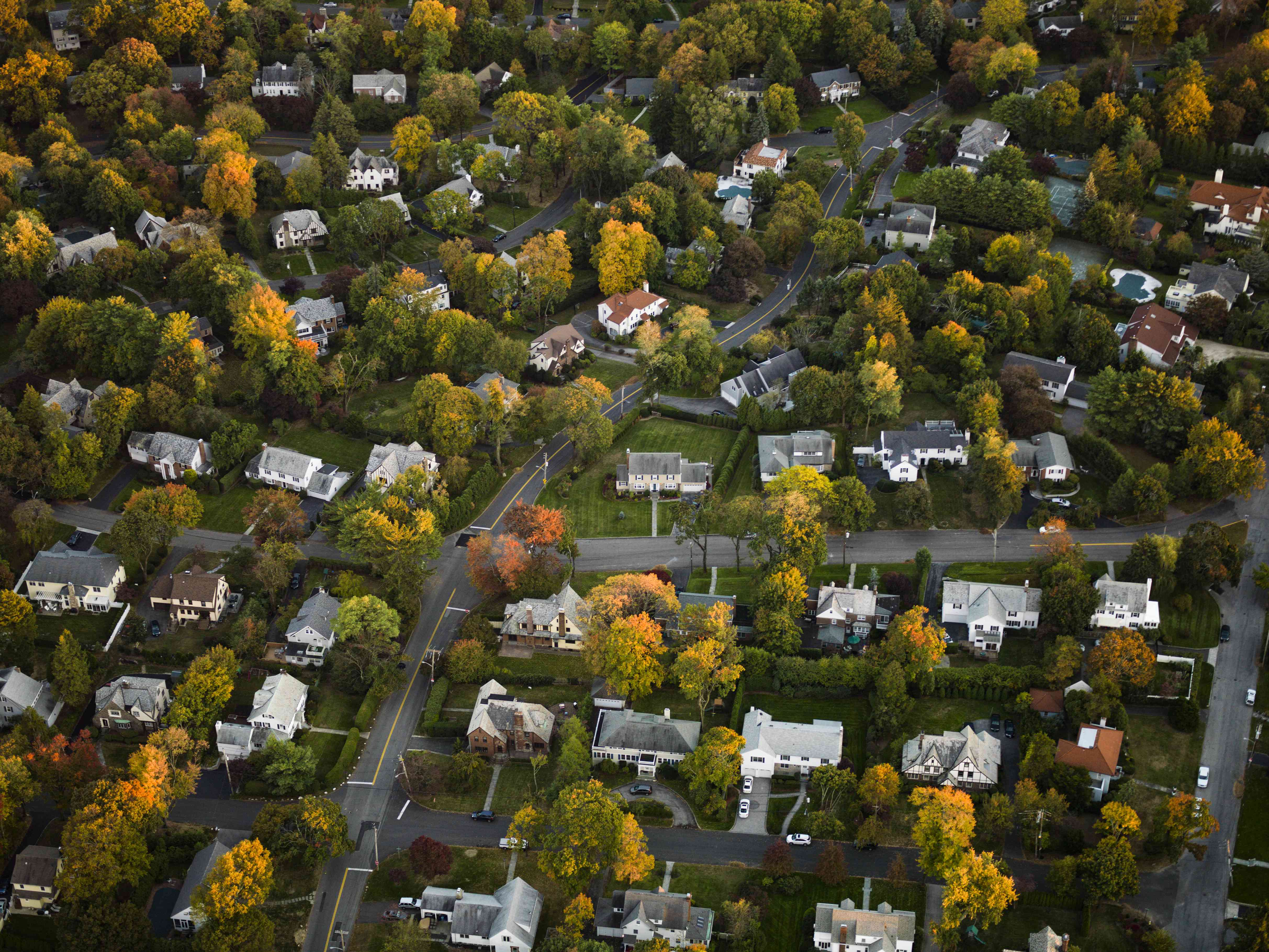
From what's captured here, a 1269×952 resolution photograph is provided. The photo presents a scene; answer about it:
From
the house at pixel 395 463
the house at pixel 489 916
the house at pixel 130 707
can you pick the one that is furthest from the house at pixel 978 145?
the house at pixel 130 707

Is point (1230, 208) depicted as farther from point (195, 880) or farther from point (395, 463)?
point (195, 880)

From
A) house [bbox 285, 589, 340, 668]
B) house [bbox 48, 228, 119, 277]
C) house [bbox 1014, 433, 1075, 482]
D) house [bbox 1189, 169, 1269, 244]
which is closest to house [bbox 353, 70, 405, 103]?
house [bbox 48, 228, 119, 277]

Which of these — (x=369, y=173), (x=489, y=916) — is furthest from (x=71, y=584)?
(x=369, y=173)

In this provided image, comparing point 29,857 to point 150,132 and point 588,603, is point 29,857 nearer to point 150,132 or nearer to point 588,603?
point 588,603

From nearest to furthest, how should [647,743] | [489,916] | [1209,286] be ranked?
[489,916], [647,743], [1209,286]

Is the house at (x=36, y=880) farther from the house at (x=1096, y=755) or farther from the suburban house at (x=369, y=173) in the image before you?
the suburban house at (x=369, y=173)

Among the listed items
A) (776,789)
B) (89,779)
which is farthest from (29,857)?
(776,789)

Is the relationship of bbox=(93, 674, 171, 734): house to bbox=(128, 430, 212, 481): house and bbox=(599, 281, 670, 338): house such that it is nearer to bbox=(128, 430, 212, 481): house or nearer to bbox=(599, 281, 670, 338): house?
bbox=(128, 430, 212, 481): house
